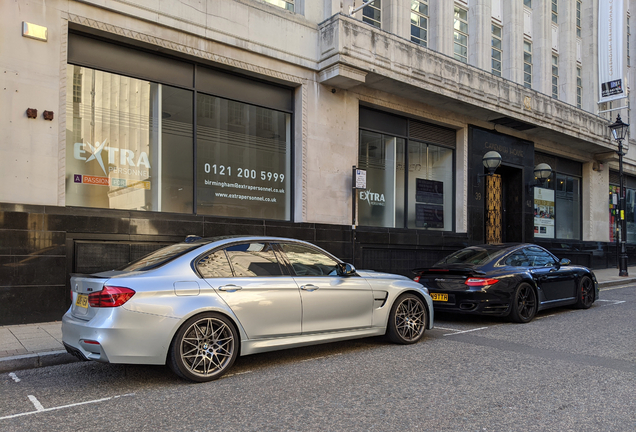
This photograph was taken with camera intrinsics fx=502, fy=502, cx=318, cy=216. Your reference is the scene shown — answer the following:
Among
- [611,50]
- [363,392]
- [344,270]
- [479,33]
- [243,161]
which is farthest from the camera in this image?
[611,50]

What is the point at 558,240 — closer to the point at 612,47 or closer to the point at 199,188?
the point at 612,47

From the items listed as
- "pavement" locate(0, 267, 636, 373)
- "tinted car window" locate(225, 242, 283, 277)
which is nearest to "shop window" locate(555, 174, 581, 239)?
"tinted car window" locate(225, 242, 283, 277)

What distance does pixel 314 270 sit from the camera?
624 centimetres

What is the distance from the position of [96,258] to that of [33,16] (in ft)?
14.5

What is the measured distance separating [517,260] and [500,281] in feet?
3.09

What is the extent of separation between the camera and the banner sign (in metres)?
22.8

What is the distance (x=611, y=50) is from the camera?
75.4 ft

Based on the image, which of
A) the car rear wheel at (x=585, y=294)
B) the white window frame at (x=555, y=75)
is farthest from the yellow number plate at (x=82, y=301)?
the white window frame at (x=555, y=75)

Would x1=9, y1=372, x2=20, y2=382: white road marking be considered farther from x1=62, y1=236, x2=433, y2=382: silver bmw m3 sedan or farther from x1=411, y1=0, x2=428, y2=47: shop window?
x1=411, y1=0, x2=428, y2=47: shop window

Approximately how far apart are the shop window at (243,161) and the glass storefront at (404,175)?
2.62m

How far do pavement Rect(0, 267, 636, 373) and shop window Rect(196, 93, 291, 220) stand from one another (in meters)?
4.16

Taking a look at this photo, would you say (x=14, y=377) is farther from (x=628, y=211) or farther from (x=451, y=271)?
(x=628, y=211)

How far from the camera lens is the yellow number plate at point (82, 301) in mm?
4977

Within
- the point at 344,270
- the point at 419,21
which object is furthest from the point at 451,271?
the point at 419,21
